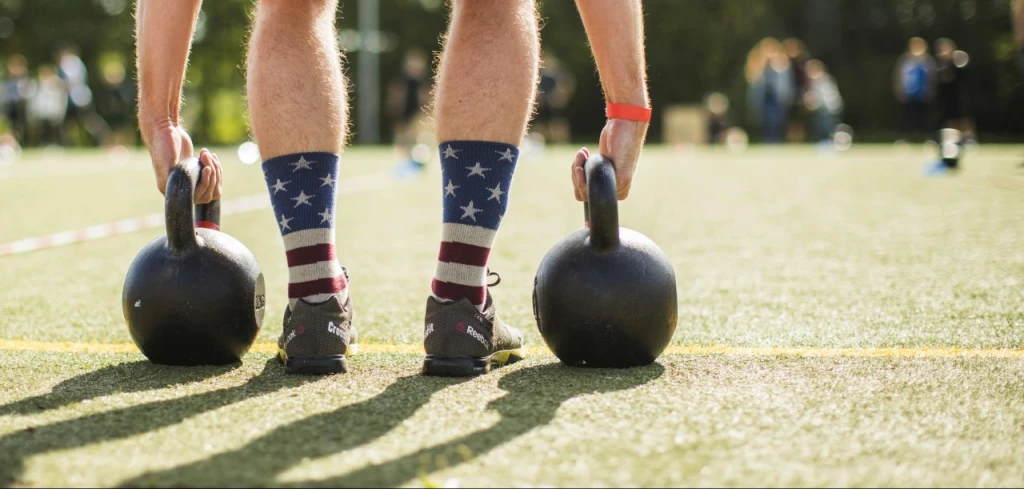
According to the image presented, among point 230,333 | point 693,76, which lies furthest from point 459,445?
point 693,76

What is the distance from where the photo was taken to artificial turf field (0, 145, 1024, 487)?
160 cm

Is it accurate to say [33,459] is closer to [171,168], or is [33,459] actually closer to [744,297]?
[171,168]

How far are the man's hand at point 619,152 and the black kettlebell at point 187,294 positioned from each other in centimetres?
77

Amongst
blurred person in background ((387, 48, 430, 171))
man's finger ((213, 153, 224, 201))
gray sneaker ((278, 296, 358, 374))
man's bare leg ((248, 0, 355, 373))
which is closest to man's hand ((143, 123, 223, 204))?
man's finger ((213, 153, 224, 201))

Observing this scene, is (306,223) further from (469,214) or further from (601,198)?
(601,198)

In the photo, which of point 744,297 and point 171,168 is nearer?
point 171,168

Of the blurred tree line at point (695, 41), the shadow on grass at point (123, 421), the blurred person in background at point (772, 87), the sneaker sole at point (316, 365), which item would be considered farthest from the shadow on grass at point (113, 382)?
the blurred tree line at point (695, 41)

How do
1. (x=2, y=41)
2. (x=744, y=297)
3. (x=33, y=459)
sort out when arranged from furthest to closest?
1. (x=2, y=41)
2. (x=744, y=297)
3. (x=33, y=459)

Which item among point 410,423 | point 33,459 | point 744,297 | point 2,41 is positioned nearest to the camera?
point 33,459

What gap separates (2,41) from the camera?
3866cm

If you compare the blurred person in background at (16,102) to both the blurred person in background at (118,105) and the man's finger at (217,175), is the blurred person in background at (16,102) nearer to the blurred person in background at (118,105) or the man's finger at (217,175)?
the blurred person in background at (118,105)

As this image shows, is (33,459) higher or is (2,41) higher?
(2,41)

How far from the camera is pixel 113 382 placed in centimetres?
223

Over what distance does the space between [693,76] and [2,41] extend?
23.9m
